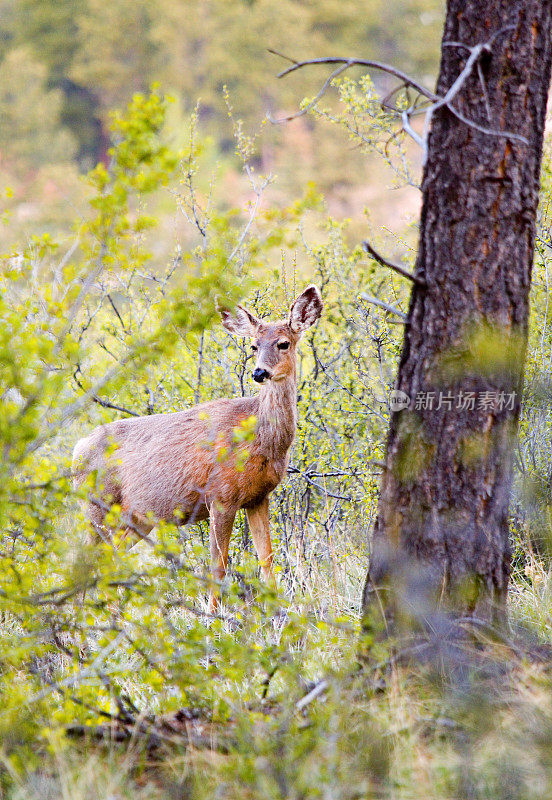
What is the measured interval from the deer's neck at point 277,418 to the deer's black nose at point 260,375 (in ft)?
0.91

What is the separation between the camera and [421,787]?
281 centimetres

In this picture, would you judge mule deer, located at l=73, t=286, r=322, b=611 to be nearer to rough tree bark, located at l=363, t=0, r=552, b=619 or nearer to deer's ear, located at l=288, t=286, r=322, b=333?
deer's ear, located at l=288, t=286, r=322, b=333

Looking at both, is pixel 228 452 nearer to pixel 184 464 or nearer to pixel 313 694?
pixel 184 464

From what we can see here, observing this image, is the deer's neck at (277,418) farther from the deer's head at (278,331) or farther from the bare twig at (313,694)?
the bare twig at (313,694)

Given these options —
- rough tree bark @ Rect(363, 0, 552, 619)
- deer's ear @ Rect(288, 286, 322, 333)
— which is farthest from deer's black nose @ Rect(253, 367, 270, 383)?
rough tree bark @ Rect(363, 0, 552, 619)

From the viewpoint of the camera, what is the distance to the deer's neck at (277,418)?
632 centimetres

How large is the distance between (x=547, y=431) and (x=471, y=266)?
319 cm

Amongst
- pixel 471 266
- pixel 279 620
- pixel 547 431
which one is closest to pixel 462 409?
pixel 471 266

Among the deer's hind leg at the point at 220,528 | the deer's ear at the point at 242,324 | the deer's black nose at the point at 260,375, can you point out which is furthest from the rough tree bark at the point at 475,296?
the deer's ear at the point at 242,324

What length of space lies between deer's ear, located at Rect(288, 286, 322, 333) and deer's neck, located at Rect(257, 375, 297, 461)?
0.37 metres

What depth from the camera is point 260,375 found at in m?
6.13

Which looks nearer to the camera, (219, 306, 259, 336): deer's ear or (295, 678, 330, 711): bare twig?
(295, 678, 330, 711): bare twig

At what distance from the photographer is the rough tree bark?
3602 mm

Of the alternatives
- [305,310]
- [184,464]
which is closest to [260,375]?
[305,310]
